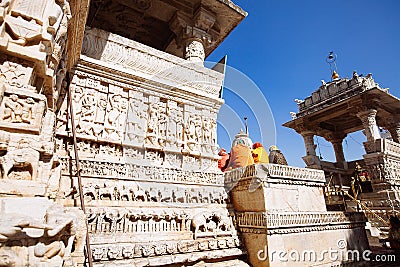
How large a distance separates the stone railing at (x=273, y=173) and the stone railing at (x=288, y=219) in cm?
65

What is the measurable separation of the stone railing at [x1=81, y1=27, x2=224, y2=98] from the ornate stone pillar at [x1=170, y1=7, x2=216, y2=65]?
2.17 feet

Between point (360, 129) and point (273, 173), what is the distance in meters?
12.6

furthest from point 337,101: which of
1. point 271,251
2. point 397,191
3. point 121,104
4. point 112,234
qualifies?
point 112,234

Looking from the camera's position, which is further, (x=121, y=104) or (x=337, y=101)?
(x=337, y=101)

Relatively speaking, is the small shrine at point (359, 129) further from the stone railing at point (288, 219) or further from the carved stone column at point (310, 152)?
the stone railing at point (288, 219)

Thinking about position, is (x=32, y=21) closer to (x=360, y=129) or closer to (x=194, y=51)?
(x=194, y=51)

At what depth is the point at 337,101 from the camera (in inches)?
453

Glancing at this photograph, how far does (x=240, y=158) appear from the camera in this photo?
18.4ft

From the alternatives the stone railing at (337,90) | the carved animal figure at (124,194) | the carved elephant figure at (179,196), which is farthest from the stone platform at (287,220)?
the stone railing at (337,90)

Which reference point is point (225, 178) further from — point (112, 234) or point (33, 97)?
point (33, 97)

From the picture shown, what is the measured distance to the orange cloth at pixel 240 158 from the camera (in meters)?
5.56

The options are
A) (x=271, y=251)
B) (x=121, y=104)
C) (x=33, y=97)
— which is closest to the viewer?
(x=33, y=97)

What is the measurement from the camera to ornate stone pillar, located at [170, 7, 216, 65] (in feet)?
18.5

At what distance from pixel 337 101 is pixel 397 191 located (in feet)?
15.4
